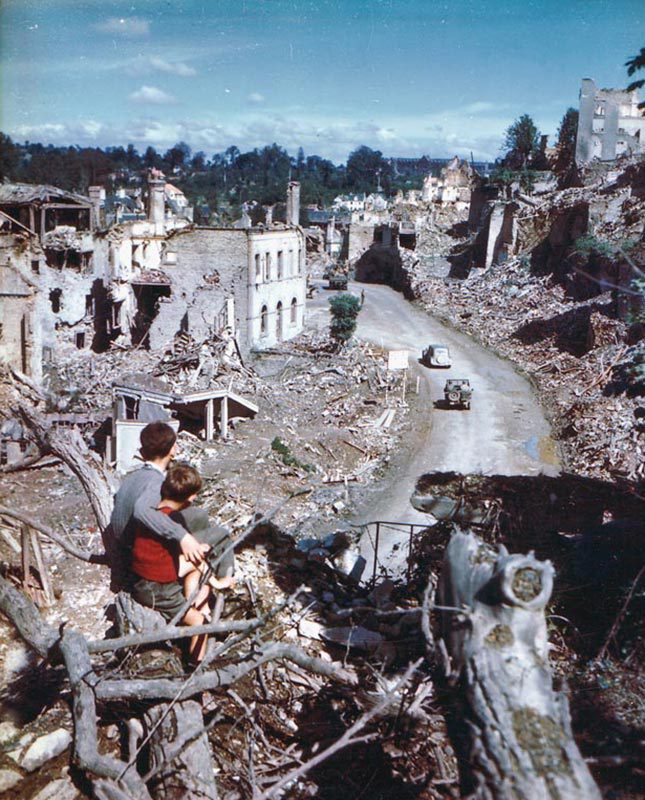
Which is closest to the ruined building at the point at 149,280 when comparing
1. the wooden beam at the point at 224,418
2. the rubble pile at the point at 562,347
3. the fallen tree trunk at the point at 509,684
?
the wooden beam at the point at 224,418

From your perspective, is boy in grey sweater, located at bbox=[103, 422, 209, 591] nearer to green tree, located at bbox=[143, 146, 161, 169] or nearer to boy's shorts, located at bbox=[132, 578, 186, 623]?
boy's shorts, located at bbox=[132, 578, 186, 623]

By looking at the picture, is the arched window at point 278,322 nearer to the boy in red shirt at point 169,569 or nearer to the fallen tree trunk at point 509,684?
the boy in red shirt at point 169,569

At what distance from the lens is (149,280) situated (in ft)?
108

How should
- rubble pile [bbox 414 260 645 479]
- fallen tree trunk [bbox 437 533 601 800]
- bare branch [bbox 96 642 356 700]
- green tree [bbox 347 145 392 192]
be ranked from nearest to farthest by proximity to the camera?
fallen tree trunk [bbox 437 533 601 800] → bare branch [bbox 96 642 356 700] → rubble pile [bbox 414 260 645 479] → green tree [bbox 347 145 392 192]

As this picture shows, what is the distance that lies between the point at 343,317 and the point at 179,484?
25.7m

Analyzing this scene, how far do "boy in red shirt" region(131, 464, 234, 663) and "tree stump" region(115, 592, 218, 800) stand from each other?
0.61m

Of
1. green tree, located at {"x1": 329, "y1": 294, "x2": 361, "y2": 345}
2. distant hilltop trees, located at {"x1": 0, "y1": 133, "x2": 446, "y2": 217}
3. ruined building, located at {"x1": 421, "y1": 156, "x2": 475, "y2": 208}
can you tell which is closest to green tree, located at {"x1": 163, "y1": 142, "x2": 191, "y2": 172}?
distant hilltop trees, located at {"x1": 0, "y1": 133, "x2": 446, "y2": 217}

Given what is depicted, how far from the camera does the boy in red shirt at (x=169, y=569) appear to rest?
4613mm

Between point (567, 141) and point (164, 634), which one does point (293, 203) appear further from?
point (164, 634)

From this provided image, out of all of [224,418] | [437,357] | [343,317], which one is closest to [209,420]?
[224,418]

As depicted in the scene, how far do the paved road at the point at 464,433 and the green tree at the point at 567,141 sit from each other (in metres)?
26.5

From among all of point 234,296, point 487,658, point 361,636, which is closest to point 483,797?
point 487,658

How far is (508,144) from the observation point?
6303 centimetres

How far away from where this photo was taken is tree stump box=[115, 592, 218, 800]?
375 cm
